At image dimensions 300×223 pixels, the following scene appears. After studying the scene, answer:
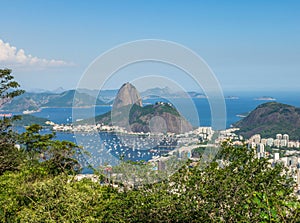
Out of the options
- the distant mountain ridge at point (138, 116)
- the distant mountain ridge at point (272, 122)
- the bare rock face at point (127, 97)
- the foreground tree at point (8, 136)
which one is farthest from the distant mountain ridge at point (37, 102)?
the bare rock face at point (127, 97)

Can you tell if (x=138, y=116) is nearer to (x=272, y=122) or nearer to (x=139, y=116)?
(x=139, y=116)

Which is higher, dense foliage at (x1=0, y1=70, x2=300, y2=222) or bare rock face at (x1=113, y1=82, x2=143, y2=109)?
bare rock face at (x1=113, y1=82, x2=143, y2=109)

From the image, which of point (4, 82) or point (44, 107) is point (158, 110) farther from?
point (44, 107)

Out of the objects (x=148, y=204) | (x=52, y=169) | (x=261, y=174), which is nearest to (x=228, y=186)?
(x=261, y=174)

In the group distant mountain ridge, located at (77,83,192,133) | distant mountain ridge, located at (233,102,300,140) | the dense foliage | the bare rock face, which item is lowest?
distant mountain ridge, located at (233,102,300,140)

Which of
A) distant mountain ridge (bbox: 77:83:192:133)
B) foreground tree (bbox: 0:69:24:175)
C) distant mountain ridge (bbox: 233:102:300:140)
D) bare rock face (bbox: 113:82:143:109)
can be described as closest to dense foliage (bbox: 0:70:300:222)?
distant mountain ridge (bbox: 77:83:192:133)

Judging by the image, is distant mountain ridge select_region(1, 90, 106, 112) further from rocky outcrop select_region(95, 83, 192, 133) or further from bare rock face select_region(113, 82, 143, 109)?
bare rock face select_region(113, 82, 143, 109)
